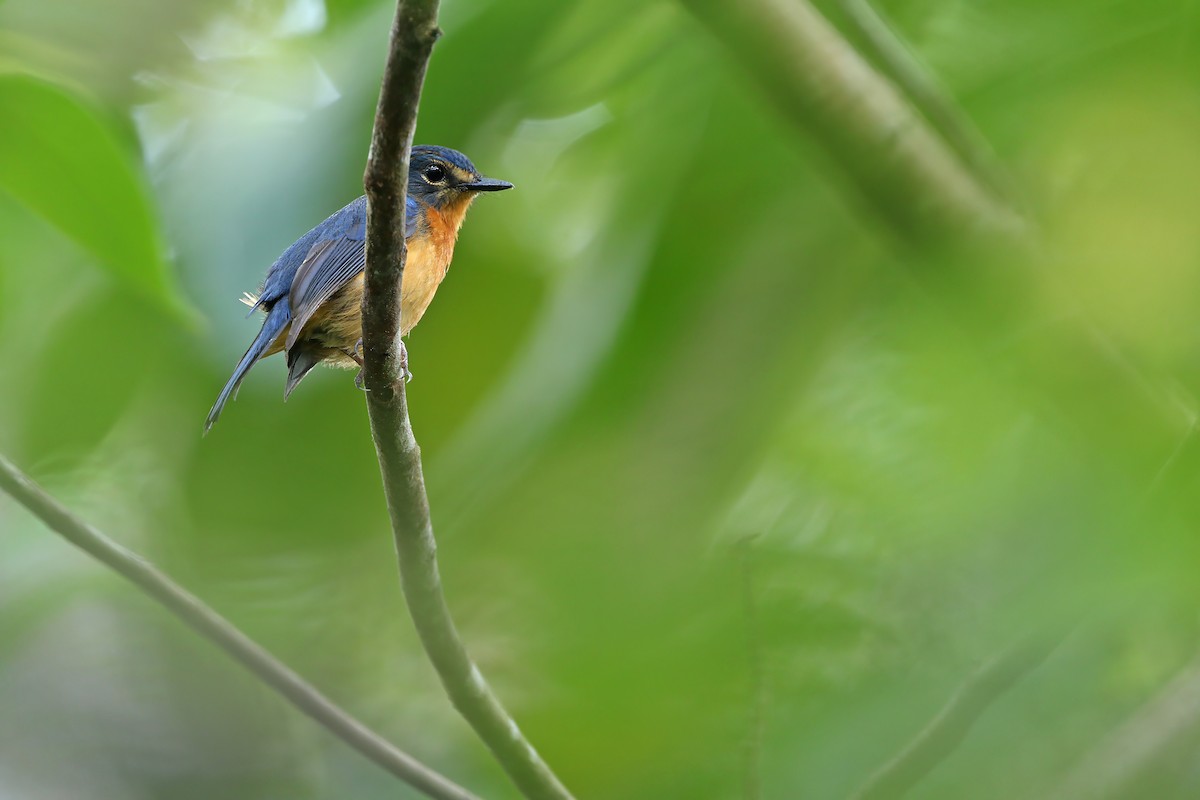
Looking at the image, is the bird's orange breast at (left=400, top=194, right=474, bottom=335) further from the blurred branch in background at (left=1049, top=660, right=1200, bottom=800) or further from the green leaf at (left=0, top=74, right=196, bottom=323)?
the blurred branch in background at (left=1049, top=660, right=1200, bottom=800)

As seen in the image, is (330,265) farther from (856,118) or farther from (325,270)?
(856,118)

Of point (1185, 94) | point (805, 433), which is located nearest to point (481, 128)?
Answer: point (805, 433)

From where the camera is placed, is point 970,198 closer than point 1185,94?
No

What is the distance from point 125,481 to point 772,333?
3.62 ft

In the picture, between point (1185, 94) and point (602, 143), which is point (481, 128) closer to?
point (602, 143)

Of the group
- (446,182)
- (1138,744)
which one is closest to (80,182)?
Result: (1138,744)

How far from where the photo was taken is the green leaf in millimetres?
1498

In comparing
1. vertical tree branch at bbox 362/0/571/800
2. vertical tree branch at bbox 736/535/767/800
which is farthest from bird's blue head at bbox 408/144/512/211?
vertical tree branch at bbox 736/535/767/800

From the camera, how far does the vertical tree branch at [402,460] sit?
173cm

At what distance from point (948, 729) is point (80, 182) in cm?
126

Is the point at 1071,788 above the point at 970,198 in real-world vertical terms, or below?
below

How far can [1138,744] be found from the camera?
768 millimetres

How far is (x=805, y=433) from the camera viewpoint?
3.85 ft

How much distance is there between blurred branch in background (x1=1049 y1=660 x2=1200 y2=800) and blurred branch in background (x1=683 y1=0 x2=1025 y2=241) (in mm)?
355
